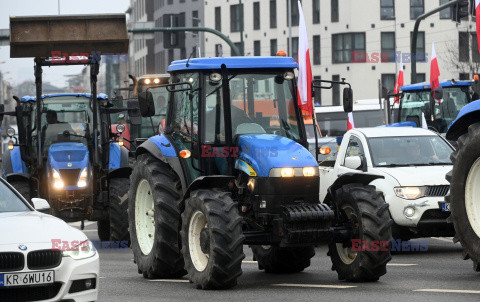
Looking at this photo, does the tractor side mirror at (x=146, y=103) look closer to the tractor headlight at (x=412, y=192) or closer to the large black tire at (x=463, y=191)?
the large black tire at (x=463, y=191)

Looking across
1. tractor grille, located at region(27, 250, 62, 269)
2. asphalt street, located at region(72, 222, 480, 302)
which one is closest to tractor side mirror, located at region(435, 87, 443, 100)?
asphalt street, located at region(72, 222, 480, 302)

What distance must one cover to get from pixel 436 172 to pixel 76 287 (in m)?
8.46

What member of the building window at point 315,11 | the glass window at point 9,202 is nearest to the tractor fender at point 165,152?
the glass window at point 9,202

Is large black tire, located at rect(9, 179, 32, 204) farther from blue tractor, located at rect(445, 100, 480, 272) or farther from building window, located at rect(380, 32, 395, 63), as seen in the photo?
building window, located at rect(380, 32, 395, 63)

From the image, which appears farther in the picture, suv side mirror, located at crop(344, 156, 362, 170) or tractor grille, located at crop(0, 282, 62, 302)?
suv side mirror, located at crop(344, 156, 362, 170)

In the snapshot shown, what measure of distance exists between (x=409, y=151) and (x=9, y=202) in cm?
839

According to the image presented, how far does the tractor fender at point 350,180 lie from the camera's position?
42.9 feet

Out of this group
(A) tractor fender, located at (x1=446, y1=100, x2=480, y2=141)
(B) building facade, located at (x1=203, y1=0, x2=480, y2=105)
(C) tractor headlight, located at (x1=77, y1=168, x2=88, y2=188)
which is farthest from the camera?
(B) building facade, located at (x1=203, y1=0, x2=480, y2=105)

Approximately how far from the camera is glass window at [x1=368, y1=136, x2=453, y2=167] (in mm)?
17891

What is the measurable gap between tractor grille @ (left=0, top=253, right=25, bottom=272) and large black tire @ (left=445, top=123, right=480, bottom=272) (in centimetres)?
470

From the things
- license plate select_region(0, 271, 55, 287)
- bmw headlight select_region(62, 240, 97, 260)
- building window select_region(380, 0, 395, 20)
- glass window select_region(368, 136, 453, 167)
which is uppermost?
building window select_region(380, 0, 395, 20)

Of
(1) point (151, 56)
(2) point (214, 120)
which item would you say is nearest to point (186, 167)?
(2) point (214, 120)

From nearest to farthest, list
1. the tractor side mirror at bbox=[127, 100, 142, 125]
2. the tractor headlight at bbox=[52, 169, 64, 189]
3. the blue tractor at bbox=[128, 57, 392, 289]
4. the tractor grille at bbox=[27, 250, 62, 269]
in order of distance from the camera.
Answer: the tractor grille at bbox=[27, 250, 62, 269] < the blue tractor at bbox=[128, 57, 392, 289] < the tractor side mirror at bbox=[127, 100, 142, 125] < the tractor headlight at bbox=[52, 169, 64, 189]

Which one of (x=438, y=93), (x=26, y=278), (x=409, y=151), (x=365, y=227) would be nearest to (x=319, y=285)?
(x=365, y=227)
